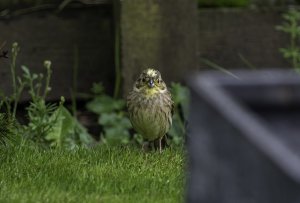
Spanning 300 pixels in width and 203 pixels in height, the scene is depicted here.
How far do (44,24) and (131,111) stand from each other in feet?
4.16

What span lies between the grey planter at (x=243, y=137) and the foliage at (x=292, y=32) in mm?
5278

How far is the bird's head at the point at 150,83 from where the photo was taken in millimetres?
6988

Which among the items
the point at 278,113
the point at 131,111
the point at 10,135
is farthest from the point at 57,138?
the point at 278,113

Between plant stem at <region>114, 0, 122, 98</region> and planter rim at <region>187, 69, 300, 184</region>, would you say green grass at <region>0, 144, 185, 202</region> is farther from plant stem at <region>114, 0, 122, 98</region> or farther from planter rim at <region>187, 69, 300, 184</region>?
planter rim at <region>187, 69, 300, 184</region>

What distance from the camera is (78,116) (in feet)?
26.0

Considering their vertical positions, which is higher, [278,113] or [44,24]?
[278,113]

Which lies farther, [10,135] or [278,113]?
[10,135]

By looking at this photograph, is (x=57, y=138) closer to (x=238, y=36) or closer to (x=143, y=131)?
(x=143, y=131)

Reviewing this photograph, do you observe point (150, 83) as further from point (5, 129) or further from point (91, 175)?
point (91, 175)

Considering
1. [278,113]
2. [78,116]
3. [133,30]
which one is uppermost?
[278,113]

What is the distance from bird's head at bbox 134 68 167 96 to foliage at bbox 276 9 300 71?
136 centimetres

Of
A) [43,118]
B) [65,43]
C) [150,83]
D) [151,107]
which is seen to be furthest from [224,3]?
[43,118]

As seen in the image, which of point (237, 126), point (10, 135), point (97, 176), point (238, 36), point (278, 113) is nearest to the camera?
point (237, 126)

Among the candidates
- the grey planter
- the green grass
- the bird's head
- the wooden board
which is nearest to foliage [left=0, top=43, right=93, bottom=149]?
the wooden board
